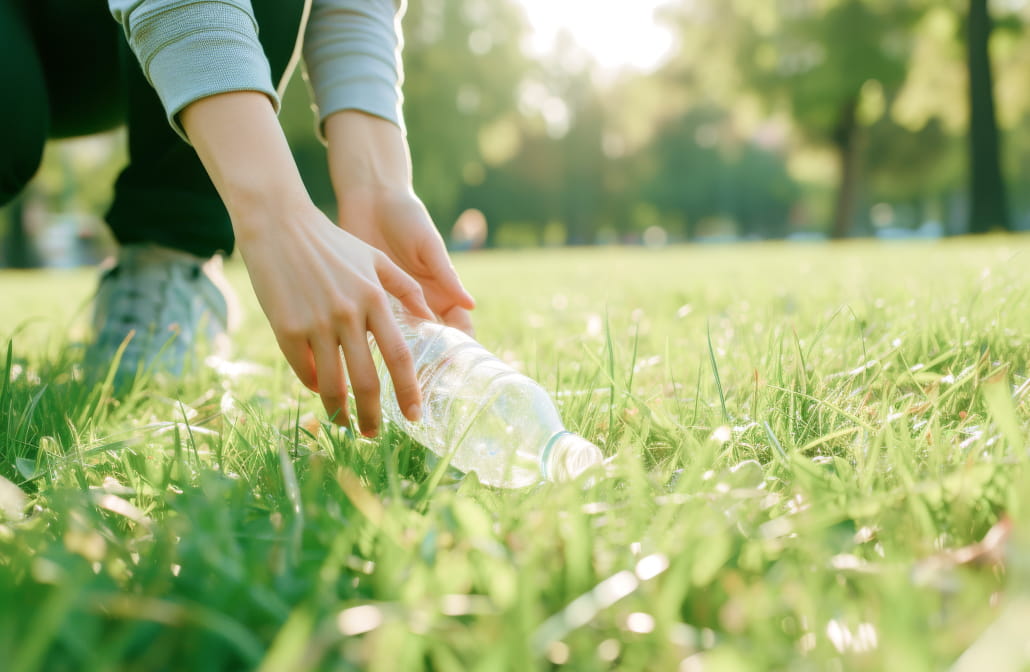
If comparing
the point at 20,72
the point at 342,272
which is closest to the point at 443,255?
the point at 342,272

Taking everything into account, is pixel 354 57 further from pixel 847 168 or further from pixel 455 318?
pixel 847 168

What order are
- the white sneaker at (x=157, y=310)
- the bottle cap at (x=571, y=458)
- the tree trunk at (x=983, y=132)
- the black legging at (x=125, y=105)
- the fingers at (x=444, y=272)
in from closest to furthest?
the bottle cap at (x=571, y=458) < the fingers at (x=444, y=272) < the black legging at (x=125, y=105) < the white sneaker at (x=157, y=310) < the tree trunk at (x=983, y=132)

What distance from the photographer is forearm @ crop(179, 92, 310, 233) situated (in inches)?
47.8

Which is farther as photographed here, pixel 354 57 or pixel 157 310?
pixel 157 310

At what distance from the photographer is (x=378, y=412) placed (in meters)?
1.24

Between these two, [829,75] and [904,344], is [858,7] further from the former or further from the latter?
[904,344]

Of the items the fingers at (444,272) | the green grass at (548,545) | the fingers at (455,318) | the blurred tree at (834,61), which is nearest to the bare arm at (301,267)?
the green grass at (548,545)

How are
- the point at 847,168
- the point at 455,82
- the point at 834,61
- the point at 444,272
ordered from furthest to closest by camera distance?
1. the point at 455,82
2. the point at 847,168
3. the point at 834,61
4. the point at 444,272

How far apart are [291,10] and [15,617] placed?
158 cm

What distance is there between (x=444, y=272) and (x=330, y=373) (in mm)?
506

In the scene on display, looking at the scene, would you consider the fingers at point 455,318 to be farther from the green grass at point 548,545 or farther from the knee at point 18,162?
the knee at point 18,162

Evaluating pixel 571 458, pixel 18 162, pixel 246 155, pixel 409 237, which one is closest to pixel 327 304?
pixel 246 155

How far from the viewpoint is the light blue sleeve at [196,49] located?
1.27 meters

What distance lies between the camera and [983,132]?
13445mm
